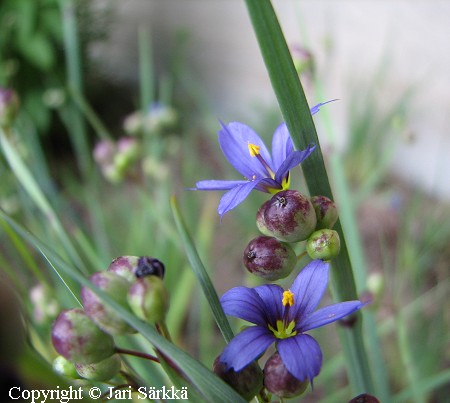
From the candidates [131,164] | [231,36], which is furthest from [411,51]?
[131,164]

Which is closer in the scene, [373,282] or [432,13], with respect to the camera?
[373,282]

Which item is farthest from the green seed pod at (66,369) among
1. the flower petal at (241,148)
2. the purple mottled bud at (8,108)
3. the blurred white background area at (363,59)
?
the blurred white background area at (363,59)

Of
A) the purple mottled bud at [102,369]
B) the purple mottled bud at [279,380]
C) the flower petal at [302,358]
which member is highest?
the purple mottled bud at [102,369]

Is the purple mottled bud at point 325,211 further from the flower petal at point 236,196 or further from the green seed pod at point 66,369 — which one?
the green seed pod at point 66,369

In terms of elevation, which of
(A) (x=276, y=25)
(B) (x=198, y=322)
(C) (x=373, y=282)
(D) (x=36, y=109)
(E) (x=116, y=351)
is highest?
(D) (x=36, y=109)

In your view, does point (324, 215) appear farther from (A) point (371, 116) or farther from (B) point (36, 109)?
(B) point (36, 109)

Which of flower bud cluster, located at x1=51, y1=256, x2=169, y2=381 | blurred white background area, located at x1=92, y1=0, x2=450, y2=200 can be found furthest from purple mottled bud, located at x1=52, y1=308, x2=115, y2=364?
blurred white background area, located at x1=92, y1=0, x2=450, y2=200

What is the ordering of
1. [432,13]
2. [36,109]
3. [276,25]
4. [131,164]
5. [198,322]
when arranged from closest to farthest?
1. [276,25]
2. [131,164]
3. [198,322]
4. [432,13]
5. [36,109]
